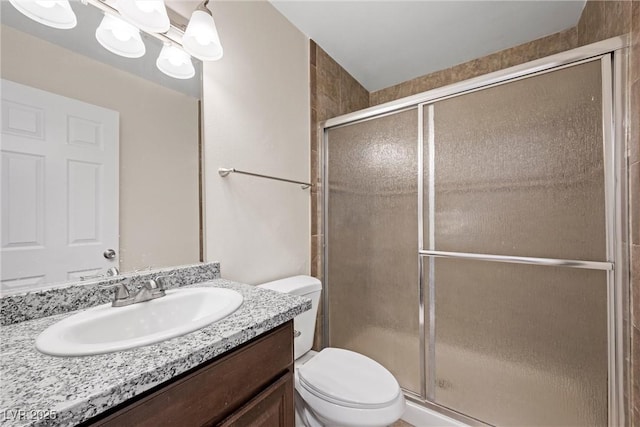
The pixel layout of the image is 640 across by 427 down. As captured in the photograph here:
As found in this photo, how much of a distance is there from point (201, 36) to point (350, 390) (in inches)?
60.1

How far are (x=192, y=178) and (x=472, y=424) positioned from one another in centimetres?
181

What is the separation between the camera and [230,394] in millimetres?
607

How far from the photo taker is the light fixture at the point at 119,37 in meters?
0.86

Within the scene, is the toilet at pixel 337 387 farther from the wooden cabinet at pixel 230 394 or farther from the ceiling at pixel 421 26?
the ceiling at pixel 421 26

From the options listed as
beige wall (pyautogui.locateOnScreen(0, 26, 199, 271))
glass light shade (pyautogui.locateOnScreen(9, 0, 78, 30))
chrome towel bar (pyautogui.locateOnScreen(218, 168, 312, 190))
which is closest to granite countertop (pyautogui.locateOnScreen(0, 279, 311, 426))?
beige wall (pyautogui.locateOnScreen(0, 26, 199, 271))

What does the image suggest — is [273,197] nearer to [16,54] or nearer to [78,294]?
[78,294]

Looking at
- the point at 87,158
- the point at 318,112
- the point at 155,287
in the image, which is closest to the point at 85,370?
the point at 155,287

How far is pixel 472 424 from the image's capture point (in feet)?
4.30

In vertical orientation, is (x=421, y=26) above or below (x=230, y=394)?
above

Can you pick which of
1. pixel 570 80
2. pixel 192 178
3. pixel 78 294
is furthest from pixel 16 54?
pixel 570 80

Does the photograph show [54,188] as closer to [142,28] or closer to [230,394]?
[142,28]

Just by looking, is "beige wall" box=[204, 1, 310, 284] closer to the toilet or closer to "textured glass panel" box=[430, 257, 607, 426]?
the toilet

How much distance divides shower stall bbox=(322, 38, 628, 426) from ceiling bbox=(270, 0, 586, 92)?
0.52 meters

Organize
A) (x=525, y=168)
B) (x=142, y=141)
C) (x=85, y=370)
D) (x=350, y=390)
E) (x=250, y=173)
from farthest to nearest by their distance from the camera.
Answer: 1. (x=250, y=173)
2. (x=525, y=168)
3. (x=350, y=390)
4. (x=142, y=141)
5. (x=85, y=370)
